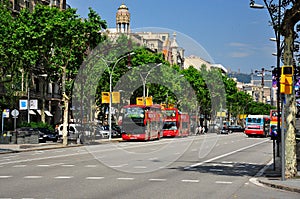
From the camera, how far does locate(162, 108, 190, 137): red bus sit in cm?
6750

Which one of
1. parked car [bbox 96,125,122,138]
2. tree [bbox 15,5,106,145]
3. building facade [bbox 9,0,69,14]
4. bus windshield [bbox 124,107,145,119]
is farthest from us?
building facade [bbox 9,0,69,14]

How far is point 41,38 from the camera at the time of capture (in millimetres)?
40125

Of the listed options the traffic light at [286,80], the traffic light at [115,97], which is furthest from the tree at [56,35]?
the traffic light at [286,80]

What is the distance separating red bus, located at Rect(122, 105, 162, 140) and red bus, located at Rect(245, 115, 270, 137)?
2166 centimetres

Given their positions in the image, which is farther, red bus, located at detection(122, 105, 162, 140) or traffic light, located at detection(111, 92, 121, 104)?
traffic light, located at detection(111, 92, 121, 104)

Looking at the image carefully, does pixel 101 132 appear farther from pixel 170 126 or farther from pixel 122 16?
pixel 122 16

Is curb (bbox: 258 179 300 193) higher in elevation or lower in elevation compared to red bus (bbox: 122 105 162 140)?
lower

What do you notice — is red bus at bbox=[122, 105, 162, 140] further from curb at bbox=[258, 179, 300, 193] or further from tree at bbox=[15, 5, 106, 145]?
curb at bbox=[258, 179, 300, 193]

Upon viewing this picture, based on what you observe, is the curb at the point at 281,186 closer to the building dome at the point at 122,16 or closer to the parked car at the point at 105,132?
the parked car at the point at 105,132

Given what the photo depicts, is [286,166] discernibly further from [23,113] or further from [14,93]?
[23,113]

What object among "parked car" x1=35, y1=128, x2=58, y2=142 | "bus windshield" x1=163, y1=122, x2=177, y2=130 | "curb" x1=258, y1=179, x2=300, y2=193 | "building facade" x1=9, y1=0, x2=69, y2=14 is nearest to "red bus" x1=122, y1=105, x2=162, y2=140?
"parked car" x1=35, y1=128, x2=58, y2=142

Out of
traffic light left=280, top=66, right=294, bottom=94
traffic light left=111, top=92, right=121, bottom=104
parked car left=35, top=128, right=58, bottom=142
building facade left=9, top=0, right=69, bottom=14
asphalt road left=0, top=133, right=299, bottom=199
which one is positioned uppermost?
building facade left=9, top=0, right=69, bottom=14

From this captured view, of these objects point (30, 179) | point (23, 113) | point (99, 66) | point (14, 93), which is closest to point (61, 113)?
point (23, 113)

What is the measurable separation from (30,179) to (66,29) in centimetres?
2500
